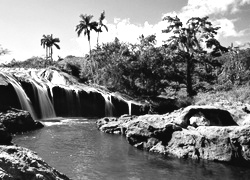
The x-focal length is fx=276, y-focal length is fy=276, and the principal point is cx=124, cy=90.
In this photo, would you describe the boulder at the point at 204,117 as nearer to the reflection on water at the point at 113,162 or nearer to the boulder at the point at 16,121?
the reflection on water at the point at 113,162

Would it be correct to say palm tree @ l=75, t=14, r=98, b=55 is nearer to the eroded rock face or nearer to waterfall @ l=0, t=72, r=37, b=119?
waterfall @ l=0, t=72, r=37, b=119

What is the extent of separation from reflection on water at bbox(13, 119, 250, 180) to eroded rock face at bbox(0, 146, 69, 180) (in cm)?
631

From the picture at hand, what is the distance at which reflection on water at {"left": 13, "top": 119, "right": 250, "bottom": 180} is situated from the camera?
1280 centimetres

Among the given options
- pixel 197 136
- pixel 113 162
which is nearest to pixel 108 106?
pixel 197 136

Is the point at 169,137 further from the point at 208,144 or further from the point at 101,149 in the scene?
the point at 101,149

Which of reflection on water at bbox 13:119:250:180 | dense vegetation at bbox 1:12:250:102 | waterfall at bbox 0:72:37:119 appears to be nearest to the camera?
reflection on water at bbox 13:119:250:180

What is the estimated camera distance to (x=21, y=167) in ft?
18.2

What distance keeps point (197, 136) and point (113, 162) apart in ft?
16.7

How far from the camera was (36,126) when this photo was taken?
80.2ft

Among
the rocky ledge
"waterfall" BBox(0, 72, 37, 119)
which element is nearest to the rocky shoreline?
the rocky ledge

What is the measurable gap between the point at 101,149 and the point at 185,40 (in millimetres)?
36601

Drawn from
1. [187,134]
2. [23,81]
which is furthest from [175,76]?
[187,134]

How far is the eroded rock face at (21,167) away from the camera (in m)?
5.39

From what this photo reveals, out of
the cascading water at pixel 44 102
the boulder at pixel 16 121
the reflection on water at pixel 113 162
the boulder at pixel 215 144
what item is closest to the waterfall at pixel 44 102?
the cascading water at pixel 44 102
